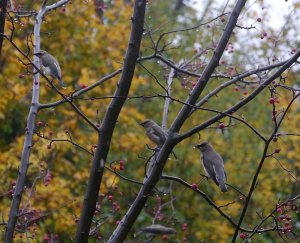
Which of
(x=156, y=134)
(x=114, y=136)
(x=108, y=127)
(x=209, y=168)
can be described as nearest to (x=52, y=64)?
(x=156, y=134)

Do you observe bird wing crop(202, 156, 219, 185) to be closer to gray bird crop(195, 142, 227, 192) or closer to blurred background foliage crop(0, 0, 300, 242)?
gray bird crop(195, 142, 227, 192)

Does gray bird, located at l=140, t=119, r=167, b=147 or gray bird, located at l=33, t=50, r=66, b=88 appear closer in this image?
gray bird, located at l=33, t=50, r=66, b=88

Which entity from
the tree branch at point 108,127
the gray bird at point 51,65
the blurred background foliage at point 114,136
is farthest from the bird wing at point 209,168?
the tree branch at point 108,127

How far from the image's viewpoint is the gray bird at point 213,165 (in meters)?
5.30

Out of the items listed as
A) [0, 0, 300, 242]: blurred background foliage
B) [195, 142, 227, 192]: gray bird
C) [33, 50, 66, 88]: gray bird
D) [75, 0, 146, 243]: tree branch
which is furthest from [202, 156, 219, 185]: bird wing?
[75, 0, 146, 243]: tree branch

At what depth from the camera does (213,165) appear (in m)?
5.46

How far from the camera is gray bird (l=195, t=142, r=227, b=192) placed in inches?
209

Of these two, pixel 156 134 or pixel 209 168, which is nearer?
pixel 209 168

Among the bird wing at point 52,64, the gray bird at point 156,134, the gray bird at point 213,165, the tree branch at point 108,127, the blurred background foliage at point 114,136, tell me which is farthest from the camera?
the blurred background foliage at point 114,136

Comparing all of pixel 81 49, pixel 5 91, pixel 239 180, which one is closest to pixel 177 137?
pixel 5 91

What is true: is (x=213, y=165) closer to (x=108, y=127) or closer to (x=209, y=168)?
(x=209, y=168)

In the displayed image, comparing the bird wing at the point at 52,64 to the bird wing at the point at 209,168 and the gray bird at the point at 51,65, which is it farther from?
the bird wing at the point at 209,168

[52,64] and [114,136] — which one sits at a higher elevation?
[114,136]

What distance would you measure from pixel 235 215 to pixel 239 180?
2.35 feet
